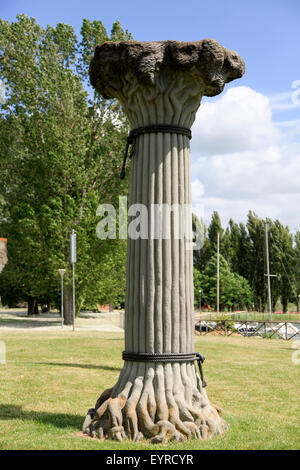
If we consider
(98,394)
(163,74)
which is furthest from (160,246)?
(98,394)

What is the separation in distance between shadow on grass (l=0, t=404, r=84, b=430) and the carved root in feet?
1.72

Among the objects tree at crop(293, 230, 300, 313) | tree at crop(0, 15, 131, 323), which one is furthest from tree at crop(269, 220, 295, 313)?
tree at crop(0, 15, 131, 323)

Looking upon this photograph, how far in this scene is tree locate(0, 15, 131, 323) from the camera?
94.0 ft

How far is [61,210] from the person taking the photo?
28578mm

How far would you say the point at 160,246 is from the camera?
632cm

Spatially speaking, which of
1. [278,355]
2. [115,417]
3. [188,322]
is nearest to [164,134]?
[188,322]

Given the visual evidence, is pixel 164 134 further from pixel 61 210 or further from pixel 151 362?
pixel 61 210

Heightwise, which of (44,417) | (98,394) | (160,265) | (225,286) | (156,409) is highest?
(160,265)

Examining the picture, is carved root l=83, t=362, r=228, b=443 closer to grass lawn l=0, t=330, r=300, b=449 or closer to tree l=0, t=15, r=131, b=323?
grass lawn l=0, t=330, r=300, b=449

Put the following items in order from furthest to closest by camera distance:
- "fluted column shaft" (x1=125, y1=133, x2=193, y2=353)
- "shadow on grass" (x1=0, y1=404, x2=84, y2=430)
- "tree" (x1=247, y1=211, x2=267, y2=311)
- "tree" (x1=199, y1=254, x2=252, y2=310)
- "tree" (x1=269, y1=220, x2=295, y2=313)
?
"tree" (x1=247, y1=211, x2=267, y2=311), "tree" (x1=269, y1=220, x2=295, y2=313), "tree" (x1=199, y1=254, x2=252, y2=310), "shadow on grass" (x1=0, y1=404, x2=84, y2=430), "fluted column shaft" (x1=125, y1=133, x2=193, y2=353)

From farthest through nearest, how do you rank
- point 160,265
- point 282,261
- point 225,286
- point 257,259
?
point 257,259, point 282,261, point 225,286, point 160,265

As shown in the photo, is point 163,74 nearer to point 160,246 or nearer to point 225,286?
point 160,246

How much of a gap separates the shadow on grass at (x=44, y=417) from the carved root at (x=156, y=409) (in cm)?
52

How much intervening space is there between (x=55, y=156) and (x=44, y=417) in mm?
22319
